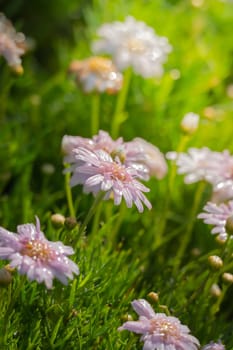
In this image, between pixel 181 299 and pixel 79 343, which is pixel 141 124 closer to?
pixel 181 299

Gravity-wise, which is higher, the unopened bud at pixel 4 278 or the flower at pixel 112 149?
the flower at pixel 112 149

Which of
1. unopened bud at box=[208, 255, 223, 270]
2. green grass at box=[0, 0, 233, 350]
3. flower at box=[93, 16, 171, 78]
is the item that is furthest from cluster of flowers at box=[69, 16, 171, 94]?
unopened bud at box=[208, 255, 223, 270]

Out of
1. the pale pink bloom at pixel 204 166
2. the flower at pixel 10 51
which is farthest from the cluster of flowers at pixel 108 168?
the flower at pixel 10 51

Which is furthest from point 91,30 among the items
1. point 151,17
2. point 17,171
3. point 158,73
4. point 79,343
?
point 79,343

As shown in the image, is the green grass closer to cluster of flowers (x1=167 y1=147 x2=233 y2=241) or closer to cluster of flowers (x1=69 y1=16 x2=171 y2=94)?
cluster of flowers (x1=167 y1=147 x2=233 y2=241)

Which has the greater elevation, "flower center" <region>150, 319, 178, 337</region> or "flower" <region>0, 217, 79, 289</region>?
"flower" <region>0, 217, 79, 289</region>

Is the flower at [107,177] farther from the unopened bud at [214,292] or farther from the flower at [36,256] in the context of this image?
the unopened bud at [214,292]
